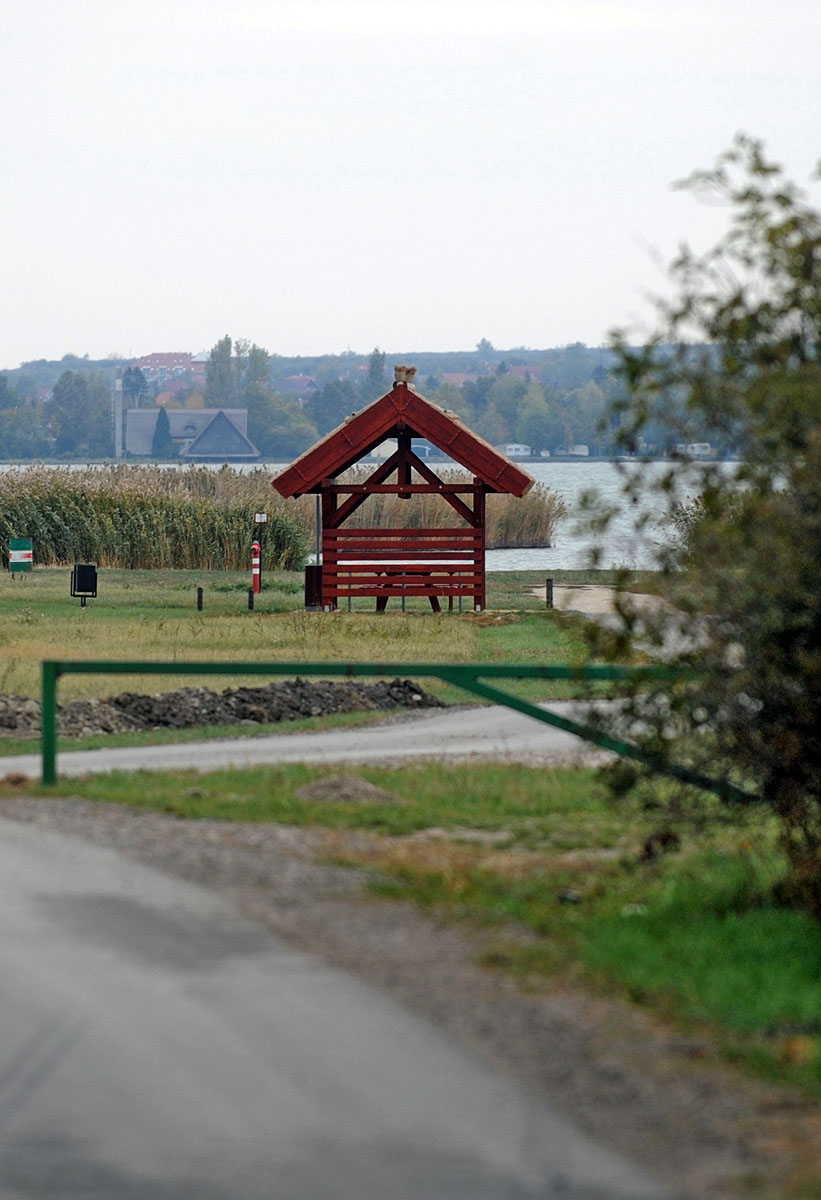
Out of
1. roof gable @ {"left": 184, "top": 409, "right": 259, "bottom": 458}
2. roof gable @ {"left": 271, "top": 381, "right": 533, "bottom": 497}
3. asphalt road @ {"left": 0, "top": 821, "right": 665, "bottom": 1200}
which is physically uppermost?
roof gable @ {"left": 184, "top": 409, "right": 259, "bottom": 458}

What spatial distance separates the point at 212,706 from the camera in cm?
1744

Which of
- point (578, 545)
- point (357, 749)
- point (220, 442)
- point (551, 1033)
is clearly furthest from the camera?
point (220, 442)

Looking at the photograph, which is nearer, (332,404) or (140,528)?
(140,528)

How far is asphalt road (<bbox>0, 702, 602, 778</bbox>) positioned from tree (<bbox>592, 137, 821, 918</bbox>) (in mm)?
4509

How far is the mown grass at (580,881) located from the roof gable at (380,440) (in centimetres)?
1633

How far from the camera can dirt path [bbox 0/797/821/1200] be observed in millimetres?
5320

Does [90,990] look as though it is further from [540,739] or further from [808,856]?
[540,739]

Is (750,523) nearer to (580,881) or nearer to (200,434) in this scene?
(580,881)

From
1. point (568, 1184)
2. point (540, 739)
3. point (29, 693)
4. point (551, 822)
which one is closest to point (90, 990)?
point (568, 1184)

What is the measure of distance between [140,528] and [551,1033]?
34.7 m

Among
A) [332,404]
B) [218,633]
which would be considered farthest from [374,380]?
[218,633]

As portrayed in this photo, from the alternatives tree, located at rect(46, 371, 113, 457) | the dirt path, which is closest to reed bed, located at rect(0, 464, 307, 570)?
the dirt path

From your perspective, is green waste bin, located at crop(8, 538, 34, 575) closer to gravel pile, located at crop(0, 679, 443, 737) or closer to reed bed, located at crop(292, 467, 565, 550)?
reed bed, located at crop(292, 467, 565, 550)

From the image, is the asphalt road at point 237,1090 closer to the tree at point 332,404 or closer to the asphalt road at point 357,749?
the asphalt road at point 357,749
